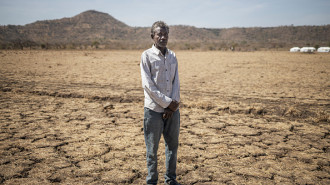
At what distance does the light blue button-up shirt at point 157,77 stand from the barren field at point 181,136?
1061mm

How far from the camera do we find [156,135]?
2.05 metres

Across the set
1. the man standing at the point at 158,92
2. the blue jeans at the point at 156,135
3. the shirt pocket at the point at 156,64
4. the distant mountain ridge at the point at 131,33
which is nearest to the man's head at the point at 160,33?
the man standing at the point at 158,92

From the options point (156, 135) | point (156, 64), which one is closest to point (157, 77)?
point (156, 64)

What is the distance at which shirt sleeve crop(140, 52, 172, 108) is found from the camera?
194 cm

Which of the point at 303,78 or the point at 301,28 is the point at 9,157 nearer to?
the point at 303,78

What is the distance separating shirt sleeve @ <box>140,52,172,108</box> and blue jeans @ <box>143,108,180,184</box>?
13 centimetres

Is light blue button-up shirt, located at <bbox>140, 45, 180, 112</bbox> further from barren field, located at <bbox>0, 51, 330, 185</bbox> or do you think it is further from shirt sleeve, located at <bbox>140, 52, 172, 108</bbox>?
barren field, located at <bbox>0, 51, 330, 185</bbox>

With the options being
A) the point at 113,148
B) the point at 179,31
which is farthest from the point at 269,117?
the point at 179,31

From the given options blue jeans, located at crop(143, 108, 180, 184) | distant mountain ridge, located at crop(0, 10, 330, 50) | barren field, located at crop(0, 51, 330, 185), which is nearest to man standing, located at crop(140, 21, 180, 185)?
blue jeans, located at crop(143, 108, 180, 184)

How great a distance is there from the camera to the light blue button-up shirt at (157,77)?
1.95 meters

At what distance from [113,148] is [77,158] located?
517mm

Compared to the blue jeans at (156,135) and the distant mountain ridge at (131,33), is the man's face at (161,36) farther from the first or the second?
the distant mountain ridge at (131,33)

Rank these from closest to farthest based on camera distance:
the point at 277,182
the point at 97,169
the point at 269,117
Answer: the point at 277,182
the point at 97,169
the point at 269,117

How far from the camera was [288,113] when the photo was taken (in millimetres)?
4953
